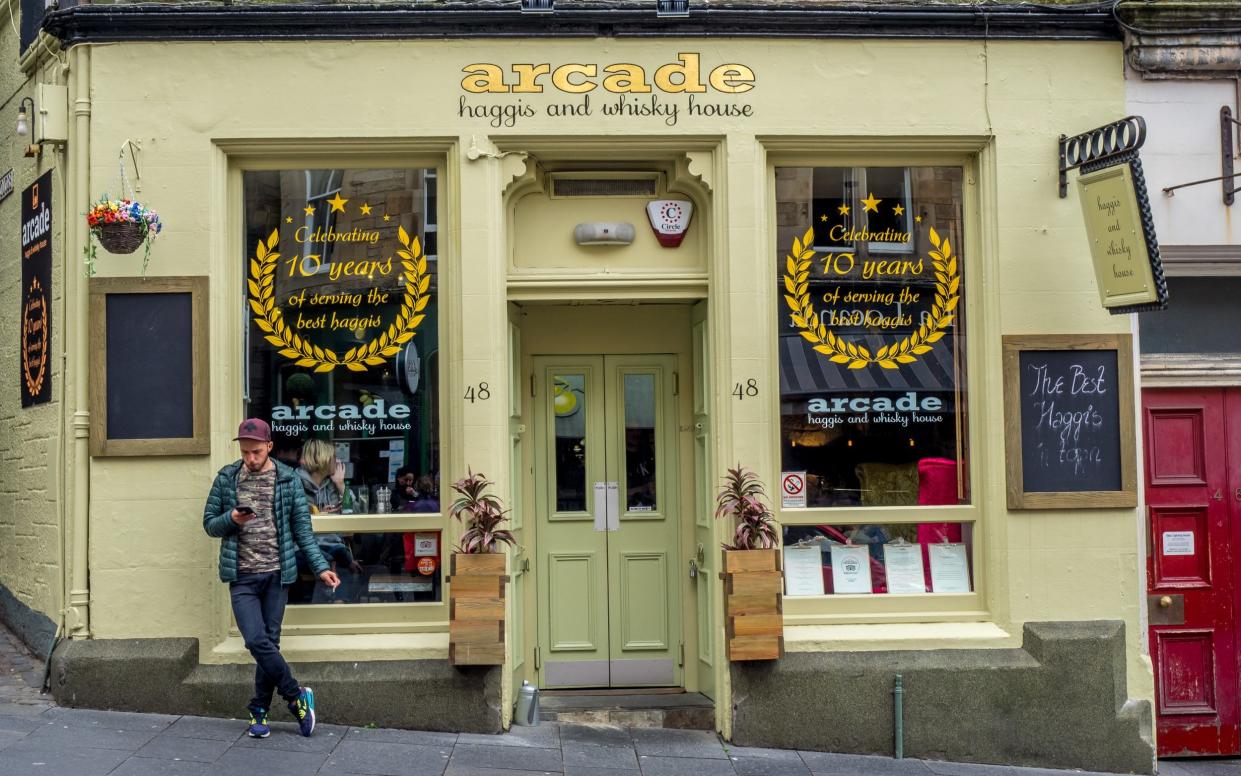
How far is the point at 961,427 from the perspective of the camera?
27.0 feet

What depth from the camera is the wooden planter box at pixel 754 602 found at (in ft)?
24.8

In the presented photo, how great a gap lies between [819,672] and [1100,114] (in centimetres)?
416

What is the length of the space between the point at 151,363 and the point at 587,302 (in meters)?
2.91

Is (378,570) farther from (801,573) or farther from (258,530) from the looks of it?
(801,573)

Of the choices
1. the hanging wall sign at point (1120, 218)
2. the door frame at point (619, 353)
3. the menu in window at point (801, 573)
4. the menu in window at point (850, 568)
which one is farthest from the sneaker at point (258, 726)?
the hanging wall sign at point (1120, 218)

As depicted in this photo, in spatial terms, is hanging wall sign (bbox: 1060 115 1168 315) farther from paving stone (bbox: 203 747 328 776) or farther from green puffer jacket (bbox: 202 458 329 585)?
paving stone (bbox: 203 747 328 776)

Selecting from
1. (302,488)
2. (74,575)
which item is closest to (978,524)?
(302,488)

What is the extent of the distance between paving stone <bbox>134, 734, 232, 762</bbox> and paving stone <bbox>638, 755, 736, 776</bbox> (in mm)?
2461

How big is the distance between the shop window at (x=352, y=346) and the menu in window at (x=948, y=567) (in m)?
3.35

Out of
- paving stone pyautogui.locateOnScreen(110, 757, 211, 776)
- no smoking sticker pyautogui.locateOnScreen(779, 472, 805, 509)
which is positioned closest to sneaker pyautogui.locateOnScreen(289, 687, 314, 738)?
paving stone pyautogui.locateOnScreen(110, 757, 211, 776)

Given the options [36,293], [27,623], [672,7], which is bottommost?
[27,623]

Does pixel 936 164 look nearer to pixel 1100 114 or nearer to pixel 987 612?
pixel 1100 114

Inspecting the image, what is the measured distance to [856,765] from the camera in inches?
296

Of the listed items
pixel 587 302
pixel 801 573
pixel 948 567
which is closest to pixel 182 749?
pixel 587 302
